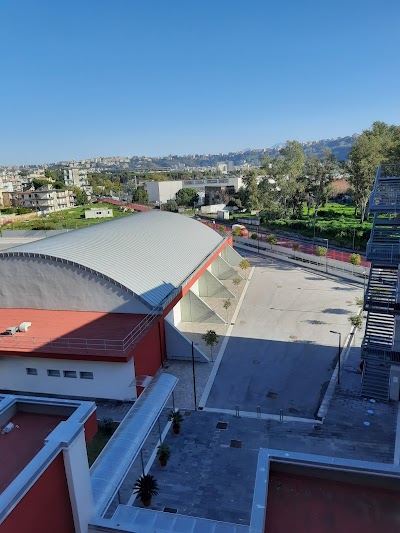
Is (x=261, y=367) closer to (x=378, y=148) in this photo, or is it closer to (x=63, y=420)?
(x=63, y=420)

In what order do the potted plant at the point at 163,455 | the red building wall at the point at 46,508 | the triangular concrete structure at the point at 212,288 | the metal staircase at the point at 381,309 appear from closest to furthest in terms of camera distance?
1. the red building wall at the point at 46,508
2. the potted plant at the point at 163,455
3. the metal staircase at the point at 381,309
4. the triangular concrete structure at the point at 212,288

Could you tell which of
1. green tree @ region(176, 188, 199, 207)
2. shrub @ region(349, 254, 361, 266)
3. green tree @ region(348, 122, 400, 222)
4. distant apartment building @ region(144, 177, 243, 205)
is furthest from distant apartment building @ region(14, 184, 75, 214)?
shrub @ region(349, 254, 361, 266)

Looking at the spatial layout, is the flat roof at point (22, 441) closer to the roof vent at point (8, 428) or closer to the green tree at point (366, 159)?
the roof vent at point (8, 428)

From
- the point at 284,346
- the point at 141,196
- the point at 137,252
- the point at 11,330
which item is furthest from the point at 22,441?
the point at 141,196

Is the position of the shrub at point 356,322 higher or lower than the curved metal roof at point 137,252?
lower

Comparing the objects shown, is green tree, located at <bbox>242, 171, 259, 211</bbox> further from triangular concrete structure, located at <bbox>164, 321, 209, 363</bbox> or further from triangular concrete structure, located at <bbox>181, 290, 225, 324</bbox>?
triangular concrete structure, located at <bbox>164, 321, 209, 363</bbox>

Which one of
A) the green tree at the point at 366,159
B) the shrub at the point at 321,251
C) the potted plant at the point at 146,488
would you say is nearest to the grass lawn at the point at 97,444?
the potted plant at the point at 146,488

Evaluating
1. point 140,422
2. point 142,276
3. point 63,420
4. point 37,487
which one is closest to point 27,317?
point 142,276
